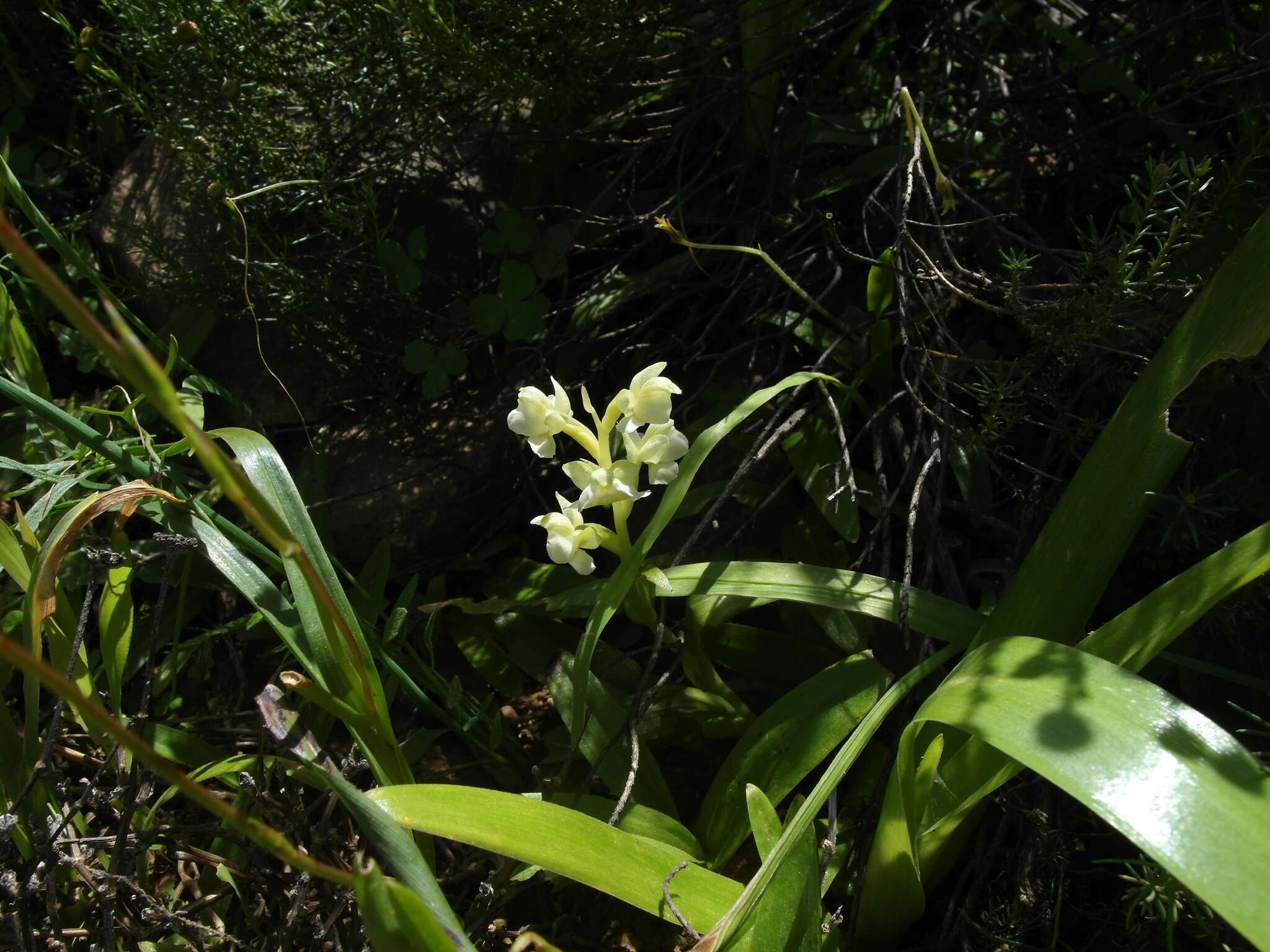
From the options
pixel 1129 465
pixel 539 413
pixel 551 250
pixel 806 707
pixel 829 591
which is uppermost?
pixel 551 250

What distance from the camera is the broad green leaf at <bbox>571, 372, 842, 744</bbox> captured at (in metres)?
1.26

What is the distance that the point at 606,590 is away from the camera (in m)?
1.28

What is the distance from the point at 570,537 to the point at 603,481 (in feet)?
0.32

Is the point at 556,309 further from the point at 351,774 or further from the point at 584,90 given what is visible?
the point at 351,774

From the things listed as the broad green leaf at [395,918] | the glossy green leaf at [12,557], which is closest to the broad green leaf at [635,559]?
the broad green leaf at [395,918]

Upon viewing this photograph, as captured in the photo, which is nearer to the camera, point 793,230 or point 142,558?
point 142,558

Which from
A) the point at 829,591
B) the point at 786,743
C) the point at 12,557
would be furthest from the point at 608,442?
the point at 12,557

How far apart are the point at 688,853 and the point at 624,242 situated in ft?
4.68

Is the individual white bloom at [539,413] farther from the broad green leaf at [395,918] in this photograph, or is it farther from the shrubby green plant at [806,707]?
the broad green leaf at [395,918]

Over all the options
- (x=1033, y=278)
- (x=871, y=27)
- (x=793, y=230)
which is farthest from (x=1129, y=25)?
(x=793, y=230)

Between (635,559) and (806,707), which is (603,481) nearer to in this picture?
(635,559)

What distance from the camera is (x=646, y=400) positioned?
1265 millimetres

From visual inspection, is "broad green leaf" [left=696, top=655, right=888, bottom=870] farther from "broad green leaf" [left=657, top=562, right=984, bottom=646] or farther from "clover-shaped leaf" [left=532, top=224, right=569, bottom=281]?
"clover-shaped leaf" [left=532, top=224, right=569, bottom=281]

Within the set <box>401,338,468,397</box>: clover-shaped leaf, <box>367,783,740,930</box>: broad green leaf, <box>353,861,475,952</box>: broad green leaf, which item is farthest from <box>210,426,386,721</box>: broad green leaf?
<box>401,338,468,397</box>: clover-shaped leaf
